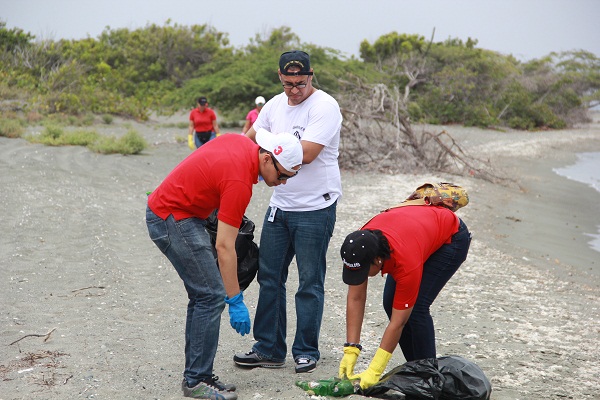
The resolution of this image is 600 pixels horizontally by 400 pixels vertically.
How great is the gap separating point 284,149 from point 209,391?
1303mm

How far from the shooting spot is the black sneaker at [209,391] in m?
3.84

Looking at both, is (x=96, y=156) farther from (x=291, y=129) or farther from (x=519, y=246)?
(x=291, y=129)

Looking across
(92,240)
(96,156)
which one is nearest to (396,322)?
(92,240)

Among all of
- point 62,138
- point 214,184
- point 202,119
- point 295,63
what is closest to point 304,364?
point 214,184

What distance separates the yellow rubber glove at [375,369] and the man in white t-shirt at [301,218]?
57 cm

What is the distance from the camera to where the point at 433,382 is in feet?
13.0

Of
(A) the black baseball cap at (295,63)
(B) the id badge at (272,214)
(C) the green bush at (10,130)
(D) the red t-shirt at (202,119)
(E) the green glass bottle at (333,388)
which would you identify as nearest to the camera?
(E) the green glass bottle at (333,388)

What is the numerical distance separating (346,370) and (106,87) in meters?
28.2

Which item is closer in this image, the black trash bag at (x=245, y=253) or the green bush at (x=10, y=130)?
the black trash bag at (x=245, y=253)

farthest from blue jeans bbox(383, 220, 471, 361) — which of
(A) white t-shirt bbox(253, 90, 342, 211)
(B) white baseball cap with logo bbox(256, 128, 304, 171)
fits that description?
(B) white baseball cap with logo bbox(256, 128, 304, 171)

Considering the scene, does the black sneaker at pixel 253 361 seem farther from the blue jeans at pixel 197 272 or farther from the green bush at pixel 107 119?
the green bush at pixel 107 119

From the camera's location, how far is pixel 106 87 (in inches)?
1198

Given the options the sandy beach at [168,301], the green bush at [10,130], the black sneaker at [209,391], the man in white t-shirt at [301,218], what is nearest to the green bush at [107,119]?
the green bush at [10,130]

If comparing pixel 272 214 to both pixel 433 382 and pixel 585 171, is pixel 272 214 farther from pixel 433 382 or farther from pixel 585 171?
pixel 585 171
